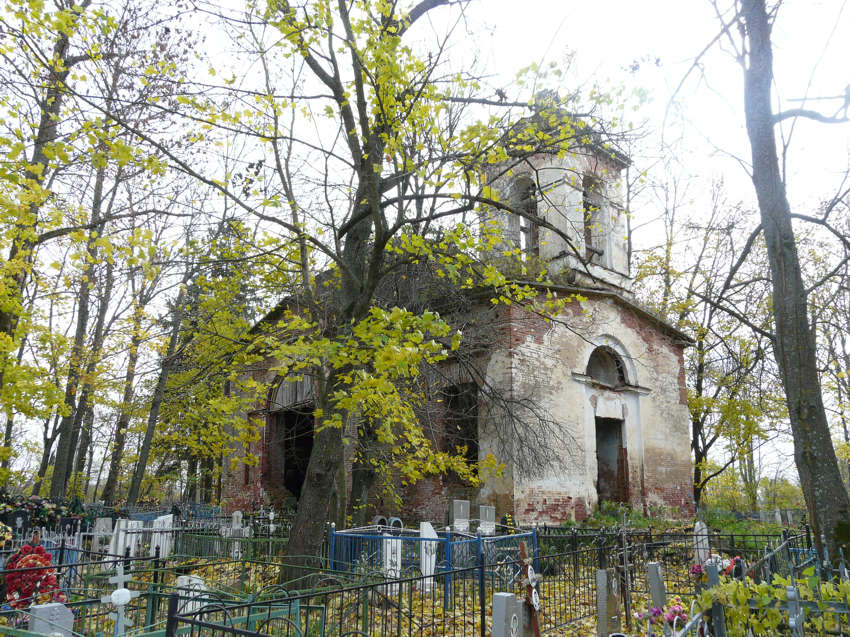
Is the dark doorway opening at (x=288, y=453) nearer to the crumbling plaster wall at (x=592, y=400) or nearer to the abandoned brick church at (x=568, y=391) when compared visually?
the abandoned brick church at (x=568, y=391)

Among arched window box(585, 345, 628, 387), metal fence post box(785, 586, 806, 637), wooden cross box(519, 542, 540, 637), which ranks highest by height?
arched window box(585, 345, 628, 387)

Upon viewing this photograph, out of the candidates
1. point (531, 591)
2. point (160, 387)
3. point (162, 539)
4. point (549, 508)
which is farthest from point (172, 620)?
point (160, 387)

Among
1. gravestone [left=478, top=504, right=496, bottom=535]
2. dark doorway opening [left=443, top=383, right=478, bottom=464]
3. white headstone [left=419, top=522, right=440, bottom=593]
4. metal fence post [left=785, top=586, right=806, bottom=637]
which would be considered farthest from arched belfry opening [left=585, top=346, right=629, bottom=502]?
metal fence post [left=785, top=586, right=806, bottom=637]

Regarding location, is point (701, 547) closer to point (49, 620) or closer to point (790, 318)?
point (790, 318)

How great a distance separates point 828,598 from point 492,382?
10.8 m

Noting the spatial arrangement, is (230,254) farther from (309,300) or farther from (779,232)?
(779,232)

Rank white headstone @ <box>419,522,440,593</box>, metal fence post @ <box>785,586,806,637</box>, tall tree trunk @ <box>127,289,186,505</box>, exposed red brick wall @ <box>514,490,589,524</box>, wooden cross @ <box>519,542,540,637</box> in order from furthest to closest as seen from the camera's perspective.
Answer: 1. tall tree trunk @ <box>127,289,186,505</box>
2. exposed red brick wall @ <box>514,490,589,524</box>
3. white headstone @ <box>419,522,440,593</box>
4. wooden cross @ <box>519,542,540,637</box>
5. metal fence post @ <box>785,586,806,637</box>

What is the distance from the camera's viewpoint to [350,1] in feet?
26.9

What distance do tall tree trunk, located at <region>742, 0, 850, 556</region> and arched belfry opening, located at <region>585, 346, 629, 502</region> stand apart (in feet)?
31.2

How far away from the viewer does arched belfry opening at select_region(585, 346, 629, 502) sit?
1706 cm

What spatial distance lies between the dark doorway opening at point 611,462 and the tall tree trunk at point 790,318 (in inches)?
403

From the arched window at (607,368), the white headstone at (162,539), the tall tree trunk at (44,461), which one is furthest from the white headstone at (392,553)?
the tall tree trunk at (44,461)

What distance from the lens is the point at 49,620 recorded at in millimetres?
4680

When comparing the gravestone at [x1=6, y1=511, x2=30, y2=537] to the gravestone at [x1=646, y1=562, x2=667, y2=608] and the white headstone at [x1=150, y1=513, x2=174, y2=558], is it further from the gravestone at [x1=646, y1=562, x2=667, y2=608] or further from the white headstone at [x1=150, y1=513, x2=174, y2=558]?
the gravestone at [x1=646, y1=562, x2=667, y2=608]
